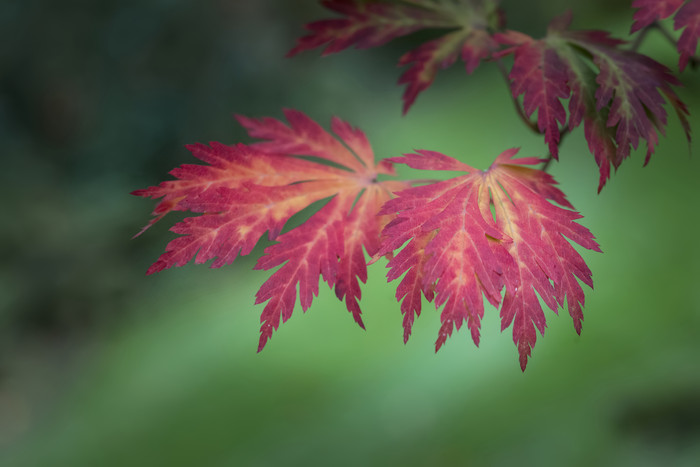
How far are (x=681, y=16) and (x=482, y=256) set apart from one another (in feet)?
0.94

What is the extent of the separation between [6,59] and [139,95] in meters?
0.43

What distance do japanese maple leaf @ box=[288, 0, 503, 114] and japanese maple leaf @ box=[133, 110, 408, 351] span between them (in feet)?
0.39

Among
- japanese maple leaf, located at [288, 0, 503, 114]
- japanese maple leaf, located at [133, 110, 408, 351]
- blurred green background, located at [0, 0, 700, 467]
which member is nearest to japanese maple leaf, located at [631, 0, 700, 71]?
japanese maple leaf, located at [288, 0, 503, 114]

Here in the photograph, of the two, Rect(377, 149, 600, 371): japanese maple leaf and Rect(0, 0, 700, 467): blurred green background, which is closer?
Rect(377, 149, 600, 371): japanese maple leaf

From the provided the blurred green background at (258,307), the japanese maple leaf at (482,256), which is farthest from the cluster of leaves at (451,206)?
the blurred green background at (258,307)

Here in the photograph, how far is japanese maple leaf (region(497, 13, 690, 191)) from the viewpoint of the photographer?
17.6 inches

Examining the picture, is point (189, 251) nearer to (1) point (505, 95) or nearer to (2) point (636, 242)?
(2) point (636, 242)

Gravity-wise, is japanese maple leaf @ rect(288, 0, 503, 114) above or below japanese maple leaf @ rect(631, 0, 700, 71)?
above

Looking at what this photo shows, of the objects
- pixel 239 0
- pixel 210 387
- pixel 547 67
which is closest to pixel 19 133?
pixel 239 0

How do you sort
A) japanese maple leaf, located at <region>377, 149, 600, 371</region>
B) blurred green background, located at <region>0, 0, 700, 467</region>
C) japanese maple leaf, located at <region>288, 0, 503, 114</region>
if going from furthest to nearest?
blurred green background, located at <region>0, 0, 700, 467</region>
japanese maple leaf, located at <region>288, 0, 503, 114</region>
japanese maple leaf, located at <region>377, 149, 600, 371</region>

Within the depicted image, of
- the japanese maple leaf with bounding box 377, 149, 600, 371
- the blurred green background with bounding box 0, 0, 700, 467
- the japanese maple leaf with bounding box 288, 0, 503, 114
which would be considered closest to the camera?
the japanese maple leaf with bounding box 377, 149, 600, 371

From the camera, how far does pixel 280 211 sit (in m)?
0.49

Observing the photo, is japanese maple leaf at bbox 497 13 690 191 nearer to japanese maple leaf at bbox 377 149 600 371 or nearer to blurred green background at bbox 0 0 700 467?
japanese maple leaf at bbox 377 149 600 371

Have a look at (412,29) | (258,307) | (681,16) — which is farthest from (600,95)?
(258,307)
